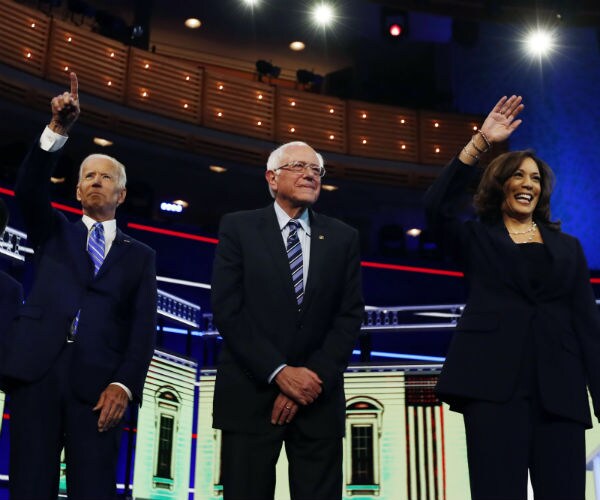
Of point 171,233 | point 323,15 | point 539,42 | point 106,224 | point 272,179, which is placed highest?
point 323,15

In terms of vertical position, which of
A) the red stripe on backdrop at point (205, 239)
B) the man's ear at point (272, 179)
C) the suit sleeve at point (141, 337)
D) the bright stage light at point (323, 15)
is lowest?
the suit sleeve at point (141, 337)

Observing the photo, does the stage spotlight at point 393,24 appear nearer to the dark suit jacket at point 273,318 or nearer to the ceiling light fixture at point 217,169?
the ceiling light fixture at point 217,169

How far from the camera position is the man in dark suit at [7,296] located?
9.68 ft

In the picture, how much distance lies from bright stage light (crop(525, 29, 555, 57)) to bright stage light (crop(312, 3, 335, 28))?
9.29 ft

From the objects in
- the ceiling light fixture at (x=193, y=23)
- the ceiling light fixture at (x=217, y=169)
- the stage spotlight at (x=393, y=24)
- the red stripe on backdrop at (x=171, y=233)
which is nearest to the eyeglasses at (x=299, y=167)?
the red stripe on backdrop at (x=171, y=233)

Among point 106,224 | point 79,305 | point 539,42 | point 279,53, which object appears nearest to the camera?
point 79,305

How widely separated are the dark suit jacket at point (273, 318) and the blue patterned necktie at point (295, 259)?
22mm

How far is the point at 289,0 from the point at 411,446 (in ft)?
27.8

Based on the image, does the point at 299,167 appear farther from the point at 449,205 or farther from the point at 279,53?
the point at 279,53

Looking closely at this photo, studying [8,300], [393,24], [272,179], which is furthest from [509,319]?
[393,24]

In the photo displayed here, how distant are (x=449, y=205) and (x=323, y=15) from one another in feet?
34.7

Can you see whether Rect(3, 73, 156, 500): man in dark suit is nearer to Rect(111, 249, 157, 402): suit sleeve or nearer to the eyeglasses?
Rect(111, 249, 157, 402): suit sleeve

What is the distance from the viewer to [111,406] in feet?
8.18

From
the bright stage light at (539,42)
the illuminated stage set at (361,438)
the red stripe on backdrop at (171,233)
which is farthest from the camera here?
the bright stage light at (539,42)
